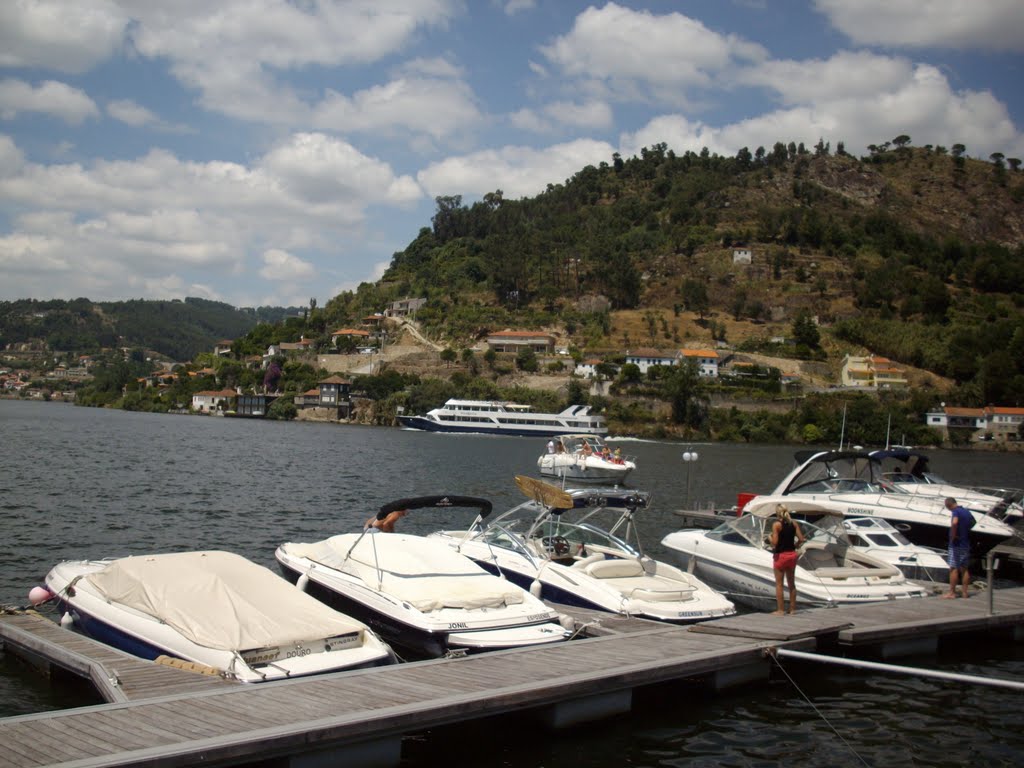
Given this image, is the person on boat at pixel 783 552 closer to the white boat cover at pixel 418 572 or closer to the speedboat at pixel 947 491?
the white boat cover at pixel 418 572

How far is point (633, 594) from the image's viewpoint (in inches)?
623

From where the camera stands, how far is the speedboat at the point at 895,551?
21.5 meters

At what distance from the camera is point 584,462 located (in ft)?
193

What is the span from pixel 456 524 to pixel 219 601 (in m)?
21.6

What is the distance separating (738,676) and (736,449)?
8580 centimetres

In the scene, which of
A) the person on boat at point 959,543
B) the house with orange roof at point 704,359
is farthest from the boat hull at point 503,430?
the person on boat at point 959,543

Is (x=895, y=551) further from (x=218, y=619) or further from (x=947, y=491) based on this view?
(x=218, y=619)

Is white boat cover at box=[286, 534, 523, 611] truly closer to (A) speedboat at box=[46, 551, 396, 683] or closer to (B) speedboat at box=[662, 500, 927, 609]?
(A) speedboat at box=[46, 551, 396, 683]

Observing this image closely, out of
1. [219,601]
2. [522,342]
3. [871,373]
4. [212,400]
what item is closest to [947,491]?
[219,601]

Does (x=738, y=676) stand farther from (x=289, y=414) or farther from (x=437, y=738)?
(x=289, y=414)

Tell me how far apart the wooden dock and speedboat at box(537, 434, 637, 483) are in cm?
4059

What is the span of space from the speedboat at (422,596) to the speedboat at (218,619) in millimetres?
1316

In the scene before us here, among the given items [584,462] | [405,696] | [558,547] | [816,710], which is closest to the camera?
[405,696]

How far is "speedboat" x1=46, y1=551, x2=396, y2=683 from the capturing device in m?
11.6
